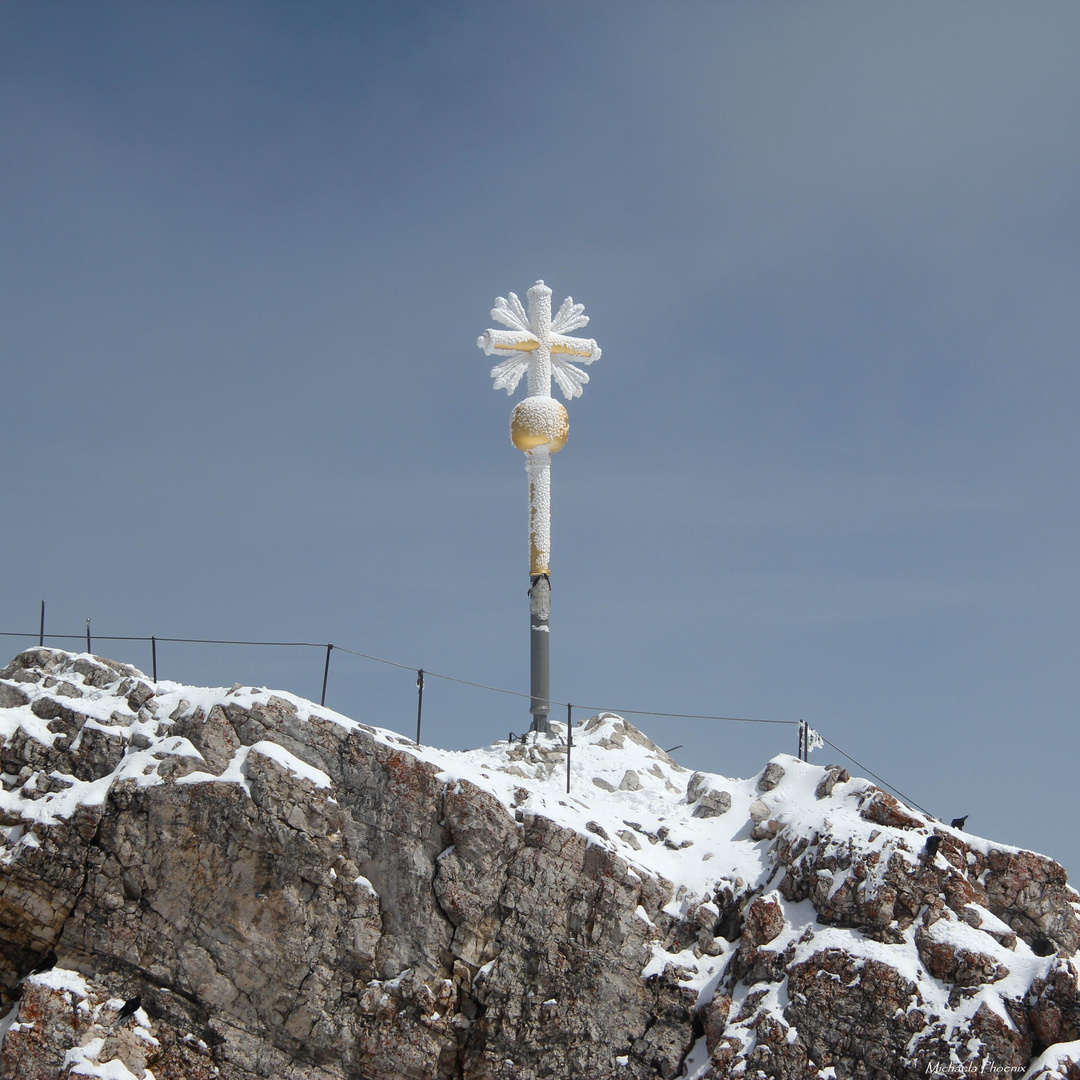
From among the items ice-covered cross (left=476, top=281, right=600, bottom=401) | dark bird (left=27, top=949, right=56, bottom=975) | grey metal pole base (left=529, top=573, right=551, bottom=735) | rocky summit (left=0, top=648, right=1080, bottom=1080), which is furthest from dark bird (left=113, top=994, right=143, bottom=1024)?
ice-covered cross (left=476, top=281, right=600, bottom=401)

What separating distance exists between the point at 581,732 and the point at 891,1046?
38.5 feet

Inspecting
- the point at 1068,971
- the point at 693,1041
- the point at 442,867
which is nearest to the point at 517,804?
the point at 442,867

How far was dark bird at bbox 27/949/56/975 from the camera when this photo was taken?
54.0 ft

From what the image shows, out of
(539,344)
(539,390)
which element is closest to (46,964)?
(539,390)

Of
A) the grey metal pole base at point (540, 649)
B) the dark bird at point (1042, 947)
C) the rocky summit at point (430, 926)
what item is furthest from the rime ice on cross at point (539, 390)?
the dark bird at point (1042, 947)

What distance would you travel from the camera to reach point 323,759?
60.3 ft

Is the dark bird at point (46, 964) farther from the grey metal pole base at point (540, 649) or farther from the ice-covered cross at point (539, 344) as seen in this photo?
the ice-covered cross at point (539, 344)

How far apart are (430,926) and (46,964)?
18.6ft

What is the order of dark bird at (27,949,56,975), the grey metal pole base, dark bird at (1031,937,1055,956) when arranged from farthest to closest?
the grey metal pole base, dark bird at (1031,937,1055,956), dark bird at (27,949,56,975)

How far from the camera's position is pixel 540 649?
88.7 ft

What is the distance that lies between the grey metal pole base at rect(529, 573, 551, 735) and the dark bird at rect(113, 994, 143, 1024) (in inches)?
461

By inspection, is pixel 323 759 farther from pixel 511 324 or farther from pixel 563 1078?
pixel 511 324

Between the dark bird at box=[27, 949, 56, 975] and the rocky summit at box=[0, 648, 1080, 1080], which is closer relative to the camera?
the rocky summit at box=[0, 648, 1080, 1080]

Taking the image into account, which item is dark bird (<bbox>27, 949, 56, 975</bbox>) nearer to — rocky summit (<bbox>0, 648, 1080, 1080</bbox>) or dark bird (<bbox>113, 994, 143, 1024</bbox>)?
rocky summit (<bbox>0, 648, 1080, 1080</bbox>)
